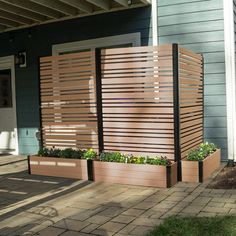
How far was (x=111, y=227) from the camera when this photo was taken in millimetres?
3783

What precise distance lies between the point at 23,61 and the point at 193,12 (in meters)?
3.83

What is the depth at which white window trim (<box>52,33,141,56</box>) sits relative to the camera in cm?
728

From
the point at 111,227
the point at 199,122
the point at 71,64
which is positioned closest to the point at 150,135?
the point at 199,122

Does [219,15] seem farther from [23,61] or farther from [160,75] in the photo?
[23,61]

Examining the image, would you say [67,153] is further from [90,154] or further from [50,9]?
[50,9]

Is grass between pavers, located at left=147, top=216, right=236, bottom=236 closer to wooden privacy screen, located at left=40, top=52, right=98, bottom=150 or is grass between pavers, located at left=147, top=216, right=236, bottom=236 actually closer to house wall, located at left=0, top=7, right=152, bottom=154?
wooden privacy screen, located at left=40, top=52, right=98, bottom=150

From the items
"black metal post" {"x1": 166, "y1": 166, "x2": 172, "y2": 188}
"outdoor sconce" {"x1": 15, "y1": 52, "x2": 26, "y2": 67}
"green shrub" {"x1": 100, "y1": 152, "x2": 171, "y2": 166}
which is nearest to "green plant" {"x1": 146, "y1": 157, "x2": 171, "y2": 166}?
"green shrub" {"x1": 100, "y1": 152, "x2": 171, "y2": 166}

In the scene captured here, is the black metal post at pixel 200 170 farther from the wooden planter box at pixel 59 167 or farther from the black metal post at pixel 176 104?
the wooden planter box at pixel 59 167

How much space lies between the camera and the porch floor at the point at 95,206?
3.83 m

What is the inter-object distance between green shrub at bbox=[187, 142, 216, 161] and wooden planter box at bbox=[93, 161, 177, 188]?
342mm

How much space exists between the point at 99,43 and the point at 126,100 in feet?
7.02

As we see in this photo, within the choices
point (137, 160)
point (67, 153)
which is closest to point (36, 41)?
point (67, 153)

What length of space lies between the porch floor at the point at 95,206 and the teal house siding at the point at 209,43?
5.29 ft

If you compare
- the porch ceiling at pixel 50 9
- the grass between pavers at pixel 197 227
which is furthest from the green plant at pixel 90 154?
the porch ceiling at pixel 50 9
